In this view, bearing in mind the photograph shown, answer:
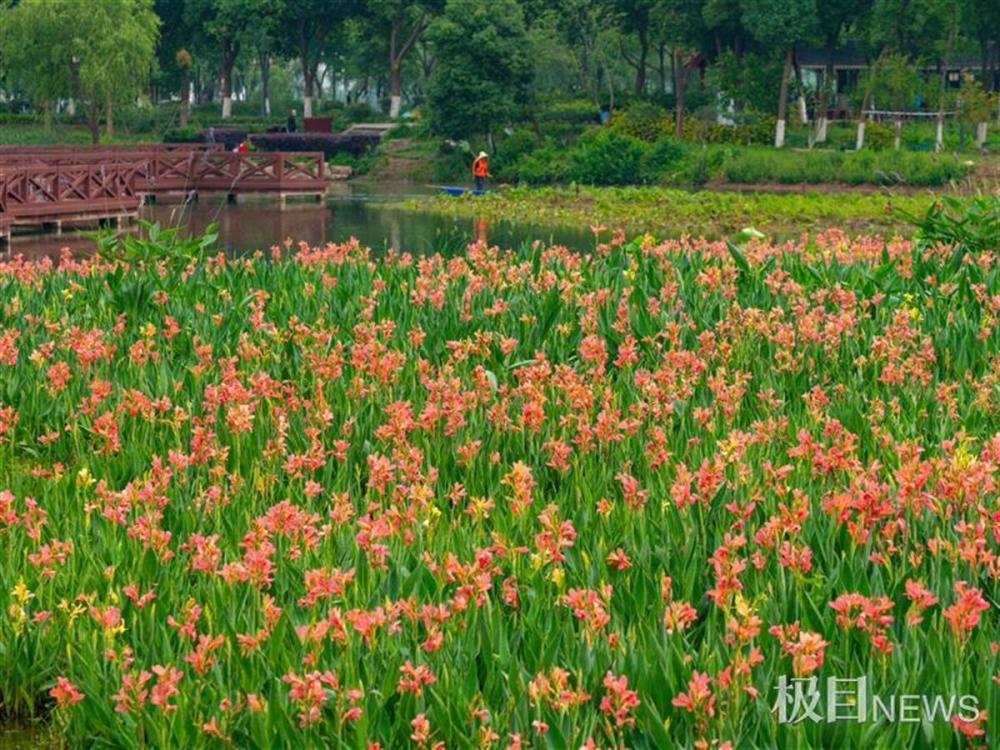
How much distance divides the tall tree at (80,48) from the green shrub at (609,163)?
18279mm

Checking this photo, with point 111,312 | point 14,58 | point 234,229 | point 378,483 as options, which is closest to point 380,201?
point 234,229

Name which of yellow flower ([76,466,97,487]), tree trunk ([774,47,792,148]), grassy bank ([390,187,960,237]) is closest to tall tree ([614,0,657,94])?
Result: tree trunk ([774,47,792,148])

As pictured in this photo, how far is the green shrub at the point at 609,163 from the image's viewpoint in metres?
52.1

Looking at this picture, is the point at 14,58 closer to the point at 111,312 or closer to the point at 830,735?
the point at 111,312

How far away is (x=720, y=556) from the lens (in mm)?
4387

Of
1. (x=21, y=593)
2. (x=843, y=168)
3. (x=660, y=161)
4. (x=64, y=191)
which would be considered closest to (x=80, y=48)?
(x=660, y=161)

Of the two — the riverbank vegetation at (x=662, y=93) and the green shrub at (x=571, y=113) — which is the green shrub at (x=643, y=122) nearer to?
the riverbank vegetation at (x=662, y=93)

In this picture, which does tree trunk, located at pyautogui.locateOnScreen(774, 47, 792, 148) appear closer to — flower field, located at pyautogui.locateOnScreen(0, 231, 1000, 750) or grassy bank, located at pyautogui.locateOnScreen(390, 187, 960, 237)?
grassy bank, located at pyautogui.locateOnScreen(390, 187, 960, 237)

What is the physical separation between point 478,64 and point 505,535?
54.4 metres

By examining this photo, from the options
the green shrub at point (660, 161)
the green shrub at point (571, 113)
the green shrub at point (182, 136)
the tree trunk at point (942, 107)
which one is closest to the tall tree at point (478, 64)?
the green shrub at point (571, 113)

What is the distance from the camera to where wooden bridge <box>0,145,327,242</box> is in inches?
1256

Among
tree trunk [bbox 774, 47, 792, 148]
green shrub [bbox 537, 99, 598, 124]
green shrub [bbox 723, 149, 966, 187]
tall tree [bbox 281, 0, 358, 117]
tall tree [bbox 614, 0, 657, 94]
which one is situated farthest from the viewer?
tall tree [bbox 281, 0, 358, 117]

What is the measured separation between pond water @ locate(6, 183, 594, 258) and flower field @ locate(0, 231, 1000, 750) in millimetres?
16173

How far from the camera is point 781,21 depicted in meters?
53.8
